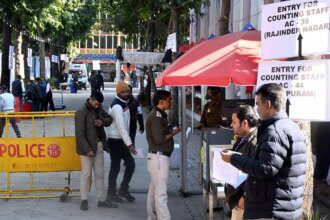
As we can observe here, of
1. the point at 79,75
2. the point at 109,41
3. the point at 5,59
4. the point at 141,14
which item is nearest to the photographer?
the point at 141,14

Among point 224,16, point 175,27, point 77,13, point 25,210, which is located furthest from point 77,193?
point 77,13

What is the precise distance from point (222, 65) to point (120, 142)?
2.36 meters

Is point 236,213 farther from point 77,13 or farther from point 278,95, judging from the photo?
point 77,13

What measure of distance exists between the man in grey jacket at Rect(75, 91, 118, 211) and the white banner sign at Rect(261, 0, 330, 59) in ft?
9.77

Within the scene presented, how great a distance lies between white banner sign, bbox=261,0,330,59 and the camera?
448cm

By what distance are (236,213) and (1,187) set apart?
4.81 m

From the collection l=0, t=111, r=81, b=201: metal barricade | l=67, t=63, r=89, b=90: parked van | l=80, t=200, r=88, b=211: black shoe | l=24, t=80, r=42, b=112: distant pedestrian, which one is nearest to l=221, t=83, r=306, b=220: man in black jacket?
l=80, t=200, r=88, b=211: black shoe

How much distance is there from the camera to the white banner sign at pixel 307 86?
4.38 m

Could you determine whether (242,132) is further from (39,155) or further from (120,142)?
(39,155)

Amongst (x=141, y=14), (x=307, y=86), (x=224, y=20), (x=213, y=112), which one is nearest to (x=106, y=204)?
(x=307, y=86)

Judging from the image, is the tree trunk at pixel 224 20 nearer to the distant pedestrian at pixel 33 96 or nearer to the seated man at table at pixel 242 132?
the seated man at table at pixel 242 132

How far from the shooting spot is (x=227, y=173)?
16.7 feet

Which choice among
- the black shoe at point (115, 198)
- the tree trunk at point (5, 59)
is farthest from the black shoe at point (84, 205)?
the tree trunk at point (5, 59)

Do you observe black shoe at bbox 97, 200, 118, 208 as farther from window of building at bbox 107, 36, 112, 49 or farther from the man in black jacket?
window of building at bbox 107, 36, 112, 49
